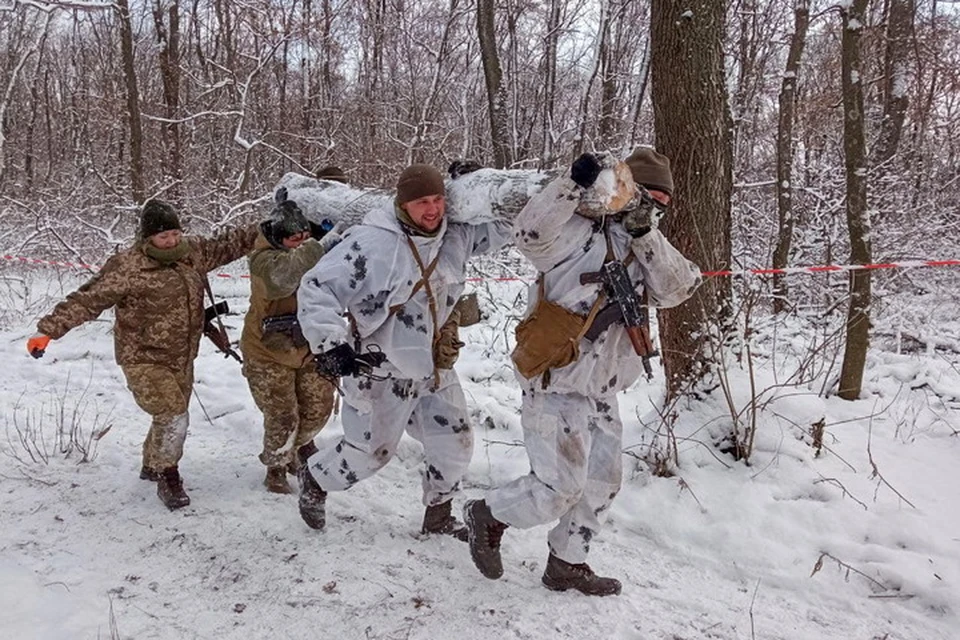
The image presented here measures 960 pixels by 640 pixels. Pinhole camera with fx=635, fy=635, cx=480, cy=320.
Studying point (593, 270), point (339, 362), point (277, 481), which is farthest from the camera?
point (277, 481)

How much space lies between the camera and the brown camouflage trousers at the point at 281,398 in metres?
3.72

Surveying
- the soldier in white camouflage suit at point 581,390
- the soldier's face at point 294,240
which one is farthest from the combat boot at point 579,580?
the soldier's face at point 294,240

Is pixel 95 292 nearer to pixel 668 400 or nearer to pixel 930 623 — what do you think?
pixel 668 400

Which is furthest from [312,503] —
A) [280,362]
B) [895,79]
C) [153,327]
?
[895,79]

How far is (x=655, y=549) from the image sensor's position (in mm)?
3250

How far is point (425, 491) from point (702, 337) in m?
1.98

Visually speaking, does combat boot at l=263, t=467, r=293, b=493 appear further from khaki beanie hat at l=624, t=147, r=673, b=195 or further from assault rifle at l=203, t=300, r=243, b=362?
khaki beanie hat at l=624, t=147, r=673, b=195

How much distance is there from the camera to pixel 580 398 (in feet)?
8.95

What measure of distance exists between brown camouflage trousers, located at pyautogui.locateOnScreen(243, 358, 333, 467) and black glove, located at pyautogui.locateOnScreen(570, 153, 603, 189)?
2.15m

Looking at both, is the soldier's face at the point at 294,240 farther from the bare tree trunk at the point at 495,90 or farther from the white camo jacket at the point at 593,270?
the bare tree trunk at the point at 495,90

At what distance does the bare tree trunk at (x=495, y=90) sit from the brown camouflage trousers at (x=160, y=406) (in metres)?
7.77

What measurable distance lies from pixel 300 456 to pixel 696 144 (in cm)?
322

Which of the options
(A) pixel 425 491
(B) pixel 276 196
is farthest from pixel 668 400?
(B) pixel 276 196

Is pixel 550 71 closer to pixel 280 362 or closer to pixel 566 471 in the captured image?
pixel 280 362
